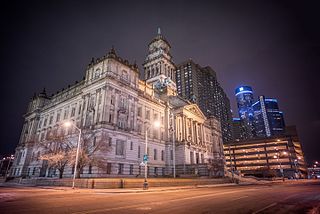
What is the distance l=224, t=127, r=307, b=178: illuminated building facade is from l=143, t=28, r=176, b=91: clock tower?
2630 inches

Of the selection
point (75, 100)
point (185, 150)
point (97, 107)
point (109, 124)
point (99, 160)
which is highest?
point (75, 100)

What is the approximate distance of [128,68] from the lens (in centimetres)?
5500

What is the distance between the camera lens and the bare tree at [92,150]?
35.4 meters

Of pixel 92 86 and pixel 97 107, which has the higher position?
pixel 92 86

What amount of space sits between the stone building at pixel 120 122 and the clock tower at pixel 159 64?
1010 mm

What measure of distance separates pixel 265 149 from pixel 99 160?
12610cm

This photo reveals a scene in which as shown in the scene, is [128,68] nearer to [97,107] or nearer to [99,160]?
[97,107]

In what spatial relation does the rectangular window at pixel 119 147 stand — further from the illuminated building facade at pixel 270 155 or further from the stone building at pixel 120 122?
the illuminated building facade at pixel 270 155

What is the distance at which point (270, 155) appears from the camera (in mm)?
128000

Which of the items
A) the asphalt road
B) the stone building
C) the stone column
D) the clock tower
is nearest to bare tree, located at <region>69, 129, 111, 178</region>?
the stone building

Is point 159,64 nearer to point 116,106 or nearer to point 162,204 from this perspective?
point 116,106

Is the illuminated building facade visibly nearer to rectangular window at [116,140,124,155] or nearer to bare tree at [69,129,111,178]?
rectangular window at [116,140,124,155]

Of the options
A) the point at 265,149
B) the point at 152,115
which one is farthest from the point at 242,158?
the point at 152,115

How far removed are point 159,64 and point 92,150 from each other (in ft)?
187
